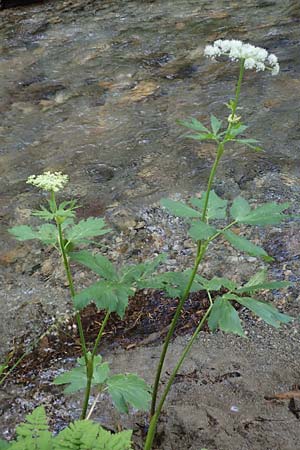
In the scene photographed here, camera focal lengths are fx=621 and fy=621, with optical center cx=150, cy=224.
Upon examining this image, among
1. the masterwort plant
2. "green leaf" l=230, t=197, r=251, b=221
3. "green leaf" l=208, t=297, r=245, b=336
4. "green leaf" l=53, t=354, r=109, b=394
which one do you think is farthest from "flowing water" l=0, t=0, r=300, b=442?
"green leaf" l=230, t=197, r=251, b=221

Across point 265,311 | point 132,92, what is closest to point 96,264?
point 265,311

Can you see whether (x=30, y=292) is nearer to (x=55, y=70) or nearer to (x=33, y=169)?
(x=33, y=169)

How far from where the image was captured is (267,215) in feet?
4.81

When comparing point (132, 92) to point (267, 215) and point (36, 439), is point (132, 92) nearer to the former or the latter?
point (267, 215)

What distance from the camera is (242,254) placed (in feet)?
8.25

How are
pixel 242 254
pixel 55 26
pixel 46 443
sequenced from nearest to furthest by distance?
pixel 46 443 → pixel 242 254 → pixel 55 26

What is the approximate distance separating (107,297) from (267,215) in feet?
1.39

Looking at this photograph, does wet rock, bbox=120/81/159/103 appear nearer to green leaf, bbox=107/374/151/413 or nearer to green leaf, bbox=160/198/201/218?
green leaf, bbox=160/198/201/218

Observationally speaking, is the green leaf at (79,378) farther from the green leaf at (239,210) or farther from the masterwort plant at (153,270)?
the green leaf at (239,210)

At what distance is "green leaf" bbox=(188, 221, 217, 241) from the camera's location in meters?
1.39

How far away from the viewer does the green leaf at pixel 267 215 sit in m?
1.45

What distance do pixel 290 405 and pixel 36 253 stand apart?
1.23m

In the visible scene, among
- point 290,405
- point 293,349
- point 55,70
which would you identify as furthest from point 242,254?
point 55,70

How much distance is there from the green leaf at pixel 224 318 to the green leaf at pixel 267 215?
7.9 inches
